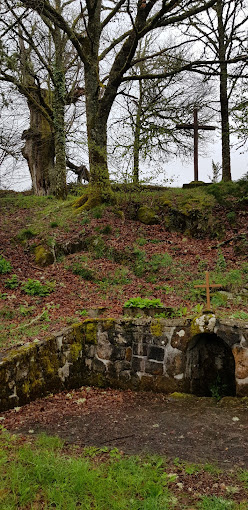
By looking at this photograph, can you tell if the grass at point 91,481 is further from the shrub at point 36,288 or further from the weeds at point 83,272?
the weeds at point 83,272

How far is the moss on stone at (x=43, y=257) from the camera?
9.97 m

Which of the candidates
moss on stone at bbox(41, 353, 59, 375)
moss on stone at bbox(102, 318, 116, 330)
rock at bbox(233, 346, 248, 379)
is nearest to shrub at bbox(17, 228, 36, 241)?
moss on stone at bbox(102, 318, 116, 330)

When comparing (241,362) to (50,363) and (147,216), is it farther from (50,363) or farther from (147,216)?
(147,216)

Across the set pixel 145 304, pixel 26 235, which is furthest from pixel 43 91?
pixel 145 304

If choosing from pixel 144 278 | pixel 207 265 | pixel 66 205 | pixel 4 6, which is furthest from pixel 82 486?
pixel 4 6

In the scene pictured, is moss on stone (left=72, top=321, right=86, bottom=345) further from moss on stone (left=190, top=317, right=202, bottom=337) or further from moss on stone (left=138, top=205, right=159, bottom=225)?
moss on stone (left=138, top=205, right=159, bottom=225)

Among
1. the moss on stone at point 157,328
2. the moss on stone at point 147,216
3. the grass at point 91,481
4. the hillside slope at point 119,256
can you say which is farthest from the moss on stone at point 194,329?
the moss on stone at point 147,216

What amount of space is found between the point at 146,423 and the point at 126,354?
1581 mm

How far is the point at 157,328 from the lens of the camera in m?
Answer: 6.18

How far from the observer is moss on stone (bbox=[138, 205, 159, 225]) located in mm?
11945

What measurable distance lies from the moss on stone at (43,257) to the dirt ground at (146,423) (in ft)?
15.5

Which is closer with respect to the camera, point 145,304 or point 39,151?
point 145,304

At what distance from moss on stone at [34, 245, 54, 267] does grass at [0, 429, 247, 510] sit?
638cm

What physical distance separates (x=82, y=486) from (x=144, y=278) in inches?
251
